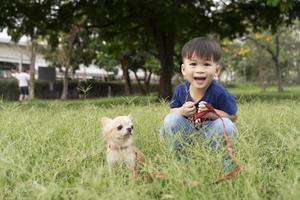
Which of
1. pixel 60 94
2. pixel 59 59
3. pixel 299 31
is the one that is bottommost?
pixel 60 94

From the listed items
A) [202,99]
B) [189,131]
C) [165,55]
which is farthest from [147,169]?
[165,55]

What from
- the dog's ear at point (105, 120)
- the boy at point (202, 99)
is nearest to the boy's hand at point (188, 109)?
the boy at point (202, 99)

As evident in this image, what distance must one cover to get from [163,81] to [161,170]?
13524 millimetres

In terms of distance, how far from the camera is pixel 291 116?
498 centimetres

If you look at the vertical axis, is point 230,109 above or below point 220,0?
below

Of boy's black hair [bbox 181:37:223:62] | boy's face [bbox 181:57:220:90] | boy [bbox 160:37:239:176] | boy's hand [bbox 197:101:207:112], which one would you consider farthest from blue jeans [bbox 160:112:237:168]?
boy's black hair [bbox 181:37:223:62]

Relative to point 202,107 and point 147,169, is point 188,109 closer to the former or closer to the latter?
point 202,107

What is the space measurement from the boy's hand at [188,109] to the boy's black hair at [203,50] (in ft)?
1.03

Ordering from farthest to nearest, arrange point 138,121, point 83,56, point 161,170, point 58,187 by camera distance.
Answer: point 83,56 < point 138,121 < point 161,170 < point 58,187

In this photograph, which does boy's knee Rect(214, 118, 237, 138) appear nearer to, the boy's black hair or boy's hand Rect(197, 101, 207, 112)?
boy's hand Rect(197, 101, 207, 112)

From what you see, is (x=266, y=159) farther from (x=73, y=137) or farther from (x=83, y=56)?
(x=83, y=56)

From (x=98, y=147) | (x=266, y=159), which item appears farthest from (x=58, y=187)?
(x=266, y=159)

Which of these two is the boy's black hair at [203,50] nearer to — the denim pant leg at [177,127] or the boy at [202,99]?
the boy at [202,99]

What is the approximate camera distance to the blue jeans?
3.29 meters
